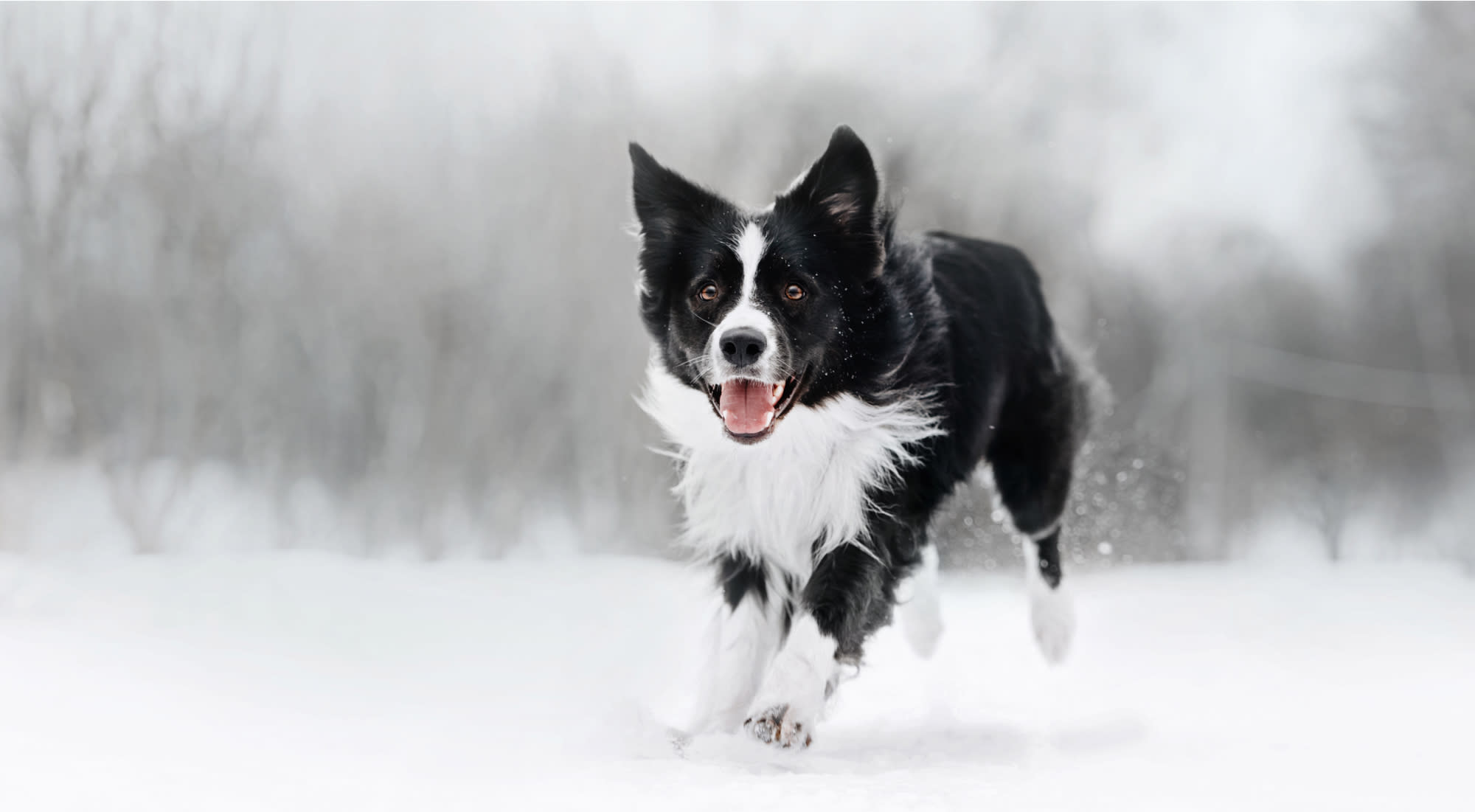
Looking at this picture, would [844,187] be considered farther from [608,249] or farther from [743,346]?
[608,249]

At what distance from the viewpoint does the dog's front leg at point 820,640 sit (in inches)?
113

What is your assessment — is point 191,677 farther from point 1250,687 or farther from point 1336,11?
point 1336,11

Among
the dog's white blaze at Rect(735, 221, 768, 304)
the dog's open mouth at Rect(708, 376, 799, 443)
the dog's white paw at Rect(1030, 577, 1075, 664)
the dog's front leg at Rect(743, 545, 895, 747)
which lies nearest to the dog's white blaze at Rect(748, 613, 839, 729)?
the dog's front leg at Rect(743, 545, 895, 747)

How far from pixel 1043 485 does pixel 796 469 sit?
1.48m

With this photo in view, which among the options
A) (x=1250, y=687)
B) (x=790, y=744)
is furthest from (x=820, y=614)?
(x=1250, y=687)

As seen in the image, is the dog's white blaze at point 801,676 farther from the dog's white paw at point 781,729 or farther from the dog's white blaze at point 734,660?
the dog's white blaze at point 734,660

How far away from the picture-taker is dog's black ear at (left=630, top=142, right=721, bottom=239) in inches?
134

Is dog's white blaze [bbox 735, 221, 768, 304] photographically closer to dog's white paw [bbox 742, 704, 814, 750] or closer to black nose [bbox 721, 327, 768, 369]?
black nose [bbox 721, 327, 768, 369]

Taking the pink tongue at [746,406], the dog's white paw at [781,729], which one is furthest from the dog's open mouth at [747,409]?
the dog's white paw at [781,729]

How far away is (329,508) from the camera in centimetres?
694

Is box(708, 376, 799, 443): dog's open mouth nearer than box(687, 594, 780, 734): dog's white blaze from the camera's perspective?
Yes

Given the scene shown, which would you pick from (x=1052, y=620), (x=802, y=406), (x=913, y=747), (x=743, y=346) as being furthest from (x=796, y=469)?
(x=1052, y=620)

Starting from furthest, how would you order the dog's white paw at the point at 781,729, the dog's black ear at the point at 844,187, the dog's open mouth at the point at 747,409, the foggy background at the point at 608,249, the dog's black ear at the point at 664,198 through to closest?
the foggy background at the point at 608,249 → the dog's black ear at the point at 664,198 → the dog's black ear at the point at 844,187 → the dog's open mouth at the point at 747,409 → the dog's white paw at the point at 781,729

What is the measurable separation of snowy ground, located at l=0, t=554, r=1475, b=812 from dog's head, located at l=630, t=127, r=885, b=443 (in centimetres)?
94
